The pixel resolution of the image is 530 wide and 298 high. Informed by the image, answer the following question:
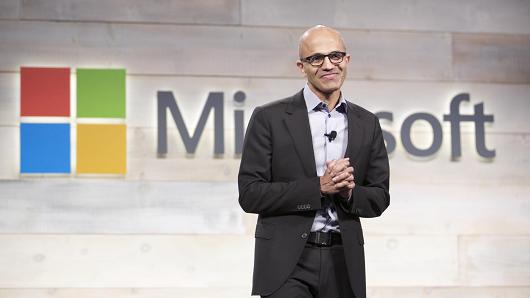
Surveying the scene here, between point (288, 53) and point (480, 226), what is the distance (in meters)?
1.40

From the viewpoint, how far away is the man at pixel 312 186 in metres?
2.32

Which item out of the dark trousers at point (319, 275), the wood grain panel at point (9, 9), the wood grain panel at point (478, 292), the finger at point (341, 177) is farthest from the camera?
the wood grain panel at point (478, 292)

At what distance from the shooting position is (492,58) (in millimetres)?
4656

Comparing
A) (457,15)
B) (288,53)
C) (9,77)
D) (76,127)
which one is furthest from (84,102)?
(457,15)

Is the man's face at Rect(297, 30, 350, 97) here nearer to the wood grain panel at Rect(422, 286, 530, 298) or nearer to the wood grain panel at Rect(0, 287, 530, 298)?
the wood grain panel at Rect(0, 287, 530, 298)

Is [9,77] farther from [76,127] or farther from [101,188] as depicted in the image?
[101,188]

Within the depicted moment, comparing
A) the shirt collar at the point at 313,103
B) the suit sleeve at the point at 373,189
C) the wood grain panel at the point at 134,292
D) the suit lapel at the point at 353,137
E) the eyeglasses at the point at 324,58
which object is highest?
the eyeglasses at the point at 324,58

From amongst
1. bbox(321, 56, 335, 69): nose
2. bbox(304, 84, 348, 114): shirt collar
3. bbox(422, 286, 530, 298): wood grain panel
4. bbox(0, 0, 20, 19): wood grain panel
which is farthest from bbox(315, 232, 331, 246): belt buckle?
bbox(0, 0, 20, 19): wood grain panel

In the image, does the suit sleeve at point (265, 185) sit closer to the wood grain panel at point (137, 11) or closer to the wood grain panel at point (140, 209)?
the wood grain panel at point (140, 209)

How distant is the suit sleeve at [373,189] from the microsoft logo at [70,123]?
2.11 m

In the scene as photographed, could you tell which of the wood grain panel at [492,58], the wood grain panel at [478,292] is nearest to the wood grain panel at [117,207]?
the wood grain panel at [478,292]

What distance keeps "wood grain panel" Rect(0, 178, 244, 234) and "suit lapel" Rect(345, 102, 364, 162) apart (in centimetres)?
198

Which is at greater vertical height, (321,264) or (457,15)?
(457,15)

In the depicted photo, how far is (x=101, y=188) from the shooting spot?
434 cm
